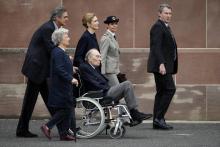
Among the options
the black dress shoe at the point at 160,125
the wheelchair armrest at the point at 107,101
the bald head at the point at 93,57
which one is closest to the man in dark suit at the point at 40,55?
the bald head at the point at 93,57

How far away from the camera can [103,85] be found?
550 inches

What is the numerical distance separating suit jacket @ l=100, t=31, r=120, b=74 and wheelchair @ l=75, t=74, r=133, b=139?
98 centimetres

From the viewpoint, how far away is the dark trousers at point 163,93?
15141 millimetres

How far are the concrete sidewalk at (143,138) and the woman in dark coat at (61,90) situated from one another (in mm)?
225

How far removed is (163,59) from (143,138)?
168 cm

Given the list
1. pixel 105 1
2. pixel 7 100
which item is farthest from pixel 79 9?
pixel 7 100

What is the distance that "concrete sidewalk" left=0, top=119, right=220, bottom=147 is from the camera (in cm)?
1286

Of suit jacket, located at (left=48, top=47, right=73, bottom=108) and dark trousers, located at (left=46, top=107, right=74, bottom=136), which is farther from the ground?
suit jacket, located at (left=48, top=47, right=73, bottom=108)

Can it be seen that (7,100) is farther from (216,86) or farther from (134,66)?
(216,86)

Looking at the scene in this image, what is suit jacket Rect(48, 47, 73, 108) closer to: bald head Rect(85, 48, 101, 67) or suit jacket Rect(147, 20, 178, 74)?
bald head Rect(85, 48, 101, 67)

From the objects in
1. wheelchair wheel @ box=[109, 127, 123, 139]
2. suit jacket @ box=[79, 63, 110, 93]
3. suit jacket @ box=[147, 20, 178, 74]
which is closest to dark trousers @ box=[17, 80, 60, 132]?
suit jacket @ box=[79, 63, 110, 93]

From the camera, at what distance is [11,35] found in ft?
55.5

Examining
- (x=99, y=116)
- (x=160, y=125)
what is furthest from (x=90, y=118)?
(x=160, y=125)

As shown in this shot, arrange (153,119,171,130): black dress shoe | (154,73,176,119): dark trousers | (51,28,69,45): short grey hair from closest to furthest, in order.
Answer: (51,28,69,45): short grey hair < (153,119,171,130): black dress shoe < (154,73,176,119): dark trousers
